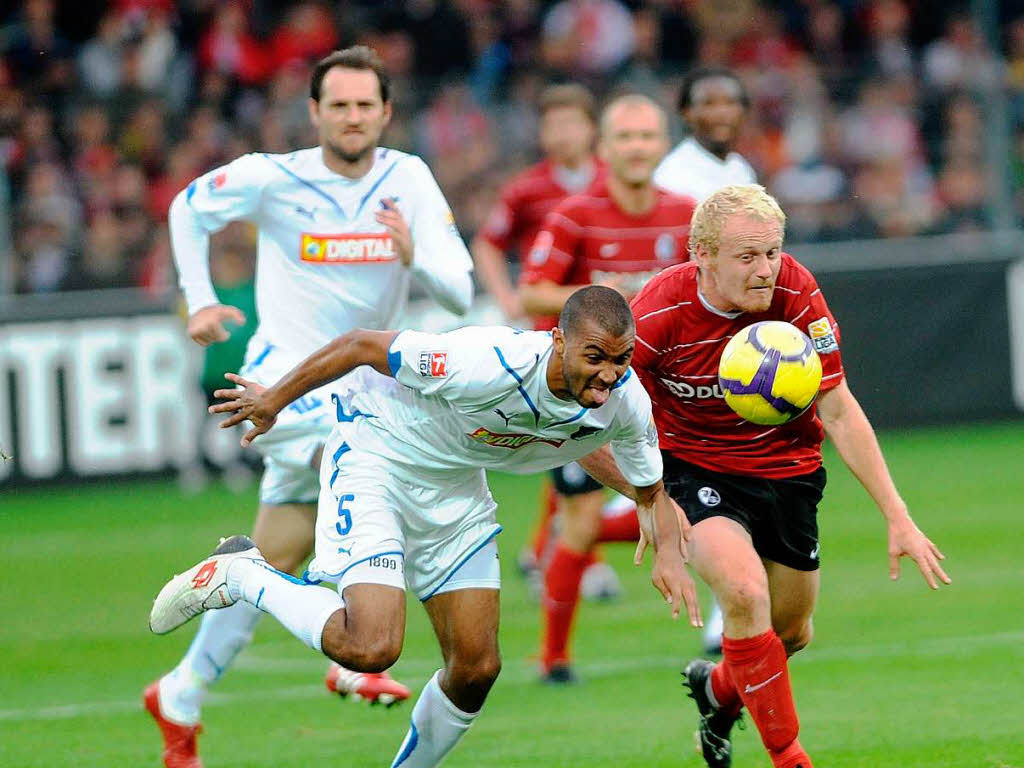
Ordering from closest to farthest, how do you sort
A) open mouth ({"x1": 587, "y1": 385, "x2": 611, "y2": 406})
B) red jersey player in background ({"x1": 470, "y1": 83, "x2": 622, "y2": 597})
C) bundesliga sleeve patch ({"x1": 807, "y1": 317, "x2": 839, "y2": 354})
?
open mouth ({"x1": 587, "y1": 385, "x2": 611, "y2": 406}) < bundesliga sleeve patch ({"x1": 807, "y1": 317, "x2": 839, "y2": 354}) < red jersey player in background ({"x1": 470, "y1": 83, "x2": 622, "y2": 597})

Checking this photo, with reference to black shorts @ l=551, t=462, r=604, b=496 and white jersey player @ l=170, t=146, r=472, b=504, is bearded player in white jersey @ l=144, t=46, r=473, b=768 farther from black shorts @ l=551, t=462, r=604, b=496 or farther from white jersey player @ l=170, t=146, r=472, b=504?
black shorts @ l=551, t=462, r=604, b=496

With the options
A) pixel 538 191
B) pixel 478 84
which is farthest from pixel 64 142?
pixel 538 191

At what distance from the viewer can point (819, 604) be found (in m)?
10.3

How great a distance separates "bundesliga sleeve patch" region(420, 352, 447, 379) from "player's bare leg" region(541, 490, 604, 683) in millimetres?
2972

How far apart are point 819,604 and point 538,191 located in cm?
314

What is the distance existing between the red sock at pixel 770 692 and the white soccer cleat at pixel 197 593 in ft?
5.58

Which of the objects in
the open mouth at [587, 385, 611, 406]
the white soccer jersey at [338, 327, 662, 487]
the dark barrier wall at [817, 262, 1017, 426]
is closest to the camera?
the open mouth at [587, 385, 611, 406]

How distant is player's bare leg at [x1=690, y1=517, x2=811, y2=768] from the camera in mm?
5812

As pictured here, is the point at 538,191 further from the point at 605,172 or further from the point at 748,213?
the point at 748,213

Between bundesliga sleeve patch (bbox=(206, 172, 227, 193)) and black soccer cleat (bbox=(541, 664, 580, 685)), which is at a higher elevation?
bundesliga sleeve patch (bbox=(206, 172, 227, 193))

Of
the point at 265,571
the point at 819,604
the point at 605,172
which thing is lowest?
the point at 819,604

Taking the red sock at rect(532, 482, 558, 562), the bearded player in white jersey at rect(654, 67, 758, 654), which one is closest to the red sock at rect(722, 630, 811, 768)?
the bearded player in white jersey at rect(654, 67, 758, 654)

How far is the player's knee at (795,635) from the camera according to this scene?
21.3 ft

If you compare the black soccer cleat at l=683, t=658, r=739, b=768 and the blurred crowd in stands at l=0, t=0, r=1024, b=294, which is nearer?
the black soccer cleat at l=683, t=658, r=739, b=768
